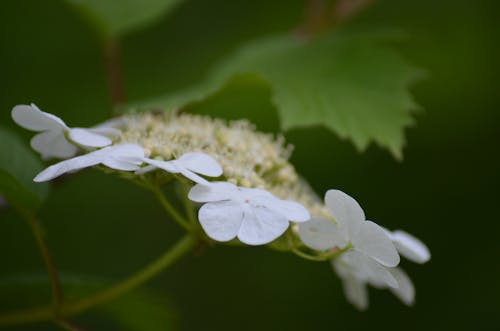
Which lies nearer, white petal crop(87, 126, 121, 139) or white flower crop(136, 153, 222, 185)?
white flower crop(136, 153, 222, 185)

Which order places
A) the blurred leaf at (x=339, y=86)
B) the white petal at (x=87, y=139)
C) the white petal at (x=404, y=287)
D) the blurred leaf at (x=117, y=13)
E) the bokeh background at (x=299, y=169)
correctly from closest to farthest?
the white petal at (x=87, y=139)
the white petal at (x=404, y=287)
the blurred leaf at (x=339, y=86)
the blurred leaf at (x=117, y=13)
the bokeh background at (x=299, y=169)

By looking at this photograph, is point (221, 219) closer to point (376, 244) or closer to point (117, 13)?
point (376, 244)

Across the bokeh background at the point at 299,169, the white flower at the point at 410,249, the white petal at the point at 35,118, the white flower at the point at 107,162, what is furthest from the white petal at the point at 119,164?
the bokeh background at the point at 299,169

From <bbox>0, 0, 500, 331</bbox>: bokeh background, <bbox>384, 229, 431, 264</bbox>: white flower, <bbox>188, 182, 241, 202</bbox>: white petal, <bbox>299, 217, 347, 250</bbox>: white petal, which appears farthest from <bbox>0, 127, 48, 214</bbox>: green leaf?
<bbox>0, 0, 500, 331</bbox>: bokeh background

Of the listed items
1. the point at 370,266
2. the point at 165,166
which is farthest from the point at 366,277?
the point at 165,166

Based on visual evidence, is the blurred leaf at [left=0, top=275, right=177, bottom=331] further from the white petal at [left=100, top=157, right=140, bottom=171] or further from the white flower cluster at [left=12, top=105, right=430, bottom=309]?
the white petal at [left=100, top=157, right=140, bottom=171]

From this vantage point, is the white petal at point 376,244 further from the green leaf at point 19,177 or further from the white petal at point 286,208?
the green leaf at point 19,177
